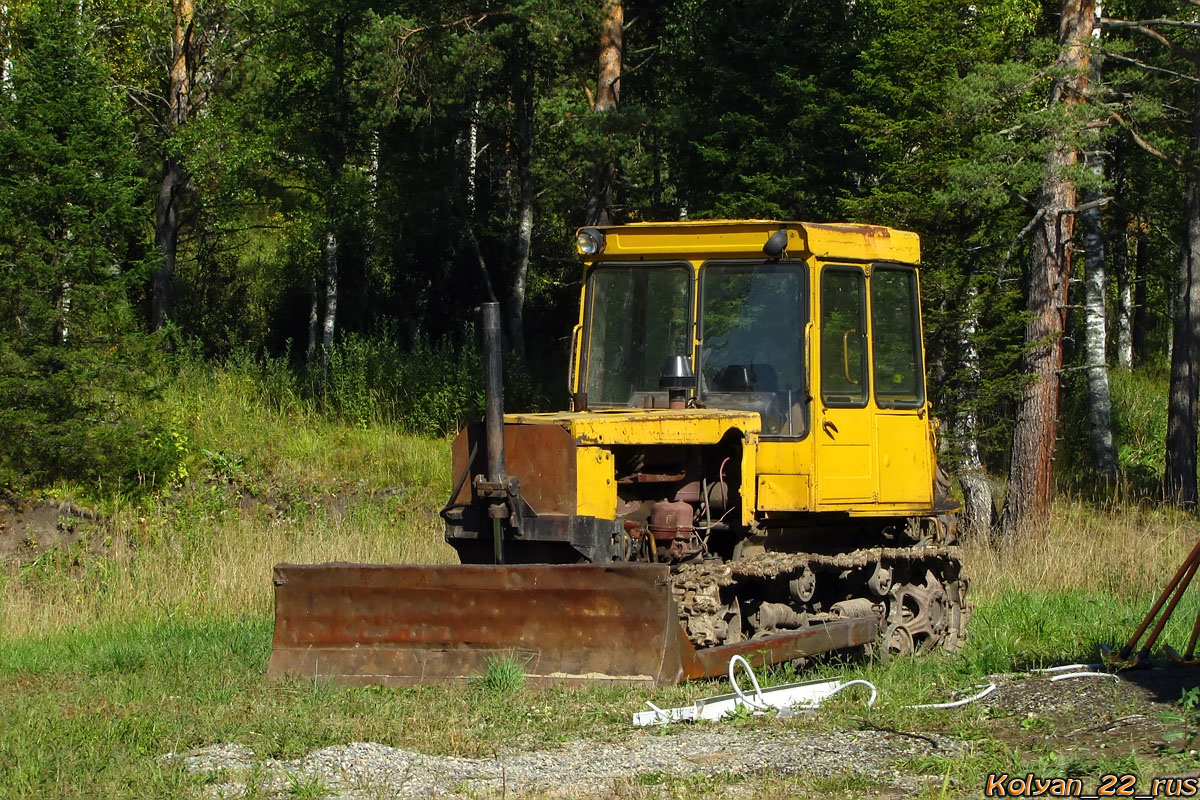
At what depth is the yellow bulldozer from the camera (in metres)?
A: 7.50

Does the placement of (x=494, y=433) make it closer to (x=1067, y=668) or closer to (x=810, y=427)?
(x=810, y=427)

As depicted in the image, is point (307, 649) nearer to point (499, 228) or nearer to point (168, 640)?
point (168, 640)

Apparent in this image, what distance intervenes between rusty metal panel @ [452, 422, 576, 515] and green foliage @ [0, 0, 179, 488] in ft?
32.6

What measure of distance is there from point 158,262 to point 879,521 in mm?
11119

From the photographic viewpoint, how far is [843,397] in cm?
864

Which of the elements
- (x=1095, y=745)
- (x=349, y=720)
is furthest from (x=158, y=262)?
(x=1095, y=745)

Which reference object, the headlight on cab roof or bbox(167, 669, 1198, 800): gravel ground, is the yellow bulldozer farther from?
bbox(167, 669, 1198, 800): gravel ground

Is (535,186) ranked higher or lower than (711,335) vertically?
higher

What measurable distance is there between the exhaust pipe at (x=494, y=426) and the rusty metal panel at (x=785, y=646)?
4.31 feet

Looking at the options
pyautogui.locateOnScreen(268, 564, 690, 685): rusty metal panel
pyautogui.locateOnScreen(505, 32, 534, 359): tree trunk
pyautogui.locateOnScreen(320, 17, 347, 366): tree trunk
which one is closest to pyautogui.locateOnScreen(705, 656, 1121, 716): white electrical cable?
pyautogui.locateOnScreen(268, 564, 690, 685): rusty metal panel

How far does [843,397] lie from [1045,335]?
7726 mm

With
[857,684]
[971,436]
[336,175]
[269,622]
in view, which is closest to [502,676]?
[857,684]

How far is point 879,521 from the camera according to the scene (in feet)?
31.1

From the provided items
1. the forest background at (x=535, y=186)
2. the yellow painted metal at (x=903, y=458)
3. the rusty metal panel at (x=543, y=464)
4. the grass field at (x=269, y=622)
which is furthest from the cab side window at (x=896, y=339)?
the forest background at (x=535, y=186)
